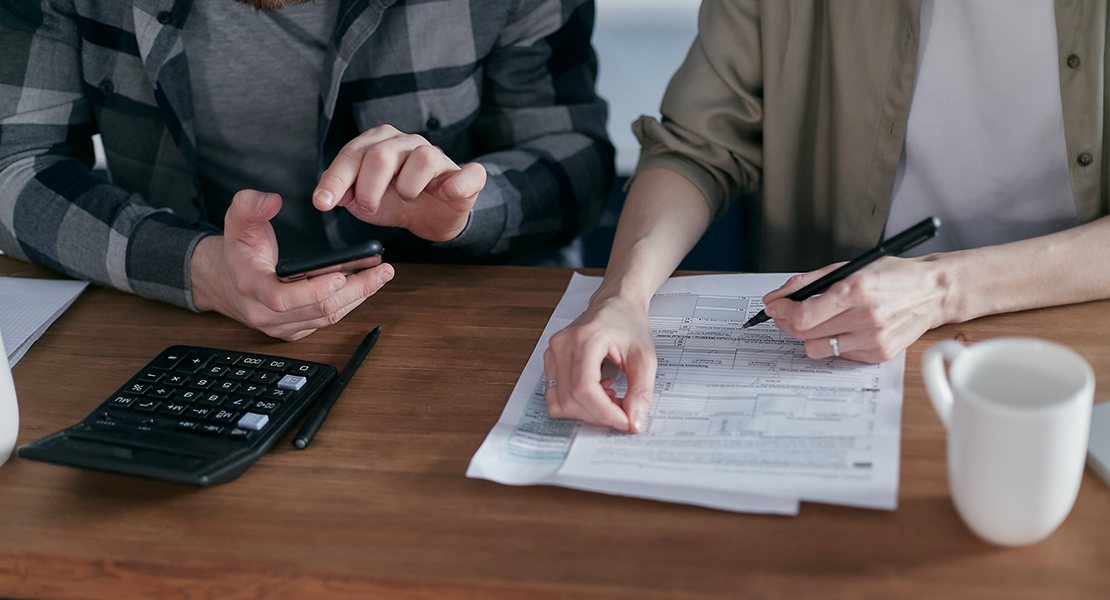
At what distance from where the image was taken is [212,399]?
0.69 meters

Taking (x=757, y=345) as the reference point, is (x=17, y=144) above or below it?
above

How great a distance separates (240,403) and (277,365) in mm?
64

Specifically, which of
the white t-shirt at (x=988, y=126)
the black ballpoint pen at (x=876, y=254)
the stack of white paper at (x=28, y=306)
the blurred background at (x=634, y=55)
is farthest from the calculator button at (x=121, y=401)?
the blurred background at (x=634, y=55)

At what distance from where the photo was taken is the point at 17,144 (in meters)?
1.07

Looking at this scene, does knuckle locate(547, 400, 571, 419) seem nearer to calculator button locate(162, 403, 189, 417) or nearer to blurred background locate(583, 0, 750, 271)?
calculator button locate(162, 403, 189, 417)

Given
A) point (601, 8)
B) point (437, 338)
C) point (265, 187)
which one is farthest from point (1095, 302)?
point (601, 8)

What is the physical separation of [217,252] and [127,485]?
34 cm

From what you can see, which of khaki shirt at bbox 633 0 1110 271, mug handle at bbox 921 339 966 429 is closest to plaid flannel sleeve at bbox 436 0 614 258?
khaki shirt at bbox 633 0 1110 271

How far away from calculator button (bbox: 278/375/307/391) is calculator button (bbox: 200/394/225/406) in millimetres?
50

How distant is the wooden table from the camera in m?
0.49

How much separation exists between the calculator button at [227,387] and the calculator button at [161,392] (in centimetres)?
4

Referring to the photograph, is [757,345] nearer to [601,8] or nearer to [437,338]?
[437,338]

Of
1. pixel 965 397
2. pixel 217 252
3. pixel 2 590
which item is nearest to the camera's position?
pixel 965 397

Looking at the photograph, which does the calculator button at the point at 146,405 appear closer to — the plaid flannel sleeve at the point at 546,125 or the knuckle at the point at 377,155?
the knuckle at the point at 377,155
